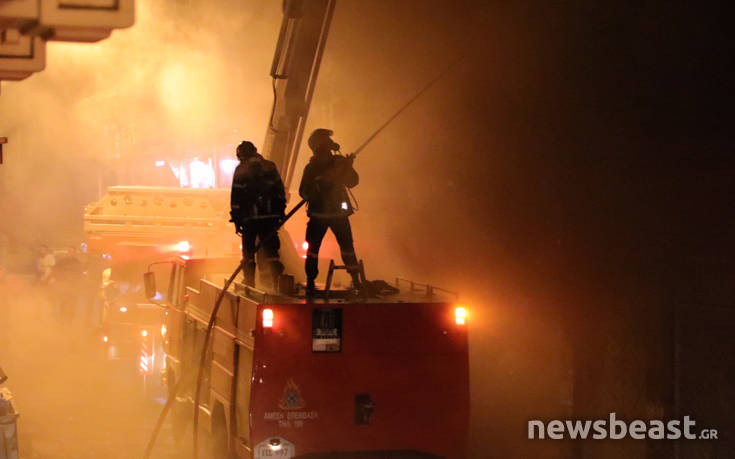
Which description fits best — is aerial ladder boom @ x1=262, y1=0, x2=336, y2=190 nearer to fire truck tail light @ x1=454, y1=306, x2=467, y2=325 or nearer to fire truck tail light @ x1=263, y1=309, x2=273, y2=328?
fire truck tail light @ x1=454, y1=306, x2=467, y2=325

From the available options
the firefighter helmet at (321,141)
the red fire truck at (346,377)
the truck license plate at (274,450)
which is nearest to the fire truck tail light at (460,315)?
the red fire truck at (346,377)

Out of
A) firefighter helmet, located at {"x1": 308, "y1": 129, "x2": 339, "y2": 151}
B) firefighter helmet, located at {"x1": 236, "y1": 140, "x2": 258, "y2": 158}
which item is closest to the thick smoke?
firefighter helmet, located at {"x1": 308, "y1": 129, "x2": 339, "y2": 151}

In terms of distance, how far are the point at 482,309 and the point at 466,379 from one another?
413 cm

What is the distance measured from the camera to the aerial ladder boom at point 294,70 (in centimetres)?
931

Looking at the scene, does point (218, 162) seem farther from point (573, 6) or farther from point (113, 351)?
point (573, 6)

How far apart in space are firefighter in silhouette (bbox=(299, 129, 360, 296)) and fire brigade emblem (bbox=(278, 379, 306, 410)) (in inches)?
48.8

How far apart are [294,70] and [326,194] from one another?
8.84ft

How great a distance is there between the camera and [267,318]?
616 centimetres

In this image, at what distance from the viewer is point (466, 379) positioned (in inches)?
262

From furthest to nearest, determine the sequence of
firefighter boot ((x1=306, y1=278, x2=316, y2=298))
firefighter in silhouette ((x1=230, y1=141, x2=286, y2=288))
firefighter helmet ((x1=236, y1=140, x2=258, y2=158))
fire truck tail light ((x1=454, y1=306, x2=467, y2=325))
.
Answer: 1. firefighter helmet ((x1=236, y1=140, x2=258, y2=158))
2. firefighter in silhouette ((x1=230, y1=141, x2=286, y2=288))
3. firefighter boot ((x1=306, y1=278, x2=316, y2=298))
4. fire truck tail light ((x1=454, y1=306, x2=467, y2=325))

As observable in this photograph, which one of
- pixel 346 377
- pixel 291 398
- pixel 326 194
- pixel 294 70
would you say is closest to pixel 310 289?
pixel 326 194

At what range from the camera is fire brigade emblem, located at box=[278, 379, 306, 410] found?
20.3 ft

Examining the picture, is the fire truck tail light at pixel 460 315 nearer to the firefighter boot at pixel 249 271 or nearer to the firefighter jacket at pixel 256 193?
the firefighter boot at pixel 249 271

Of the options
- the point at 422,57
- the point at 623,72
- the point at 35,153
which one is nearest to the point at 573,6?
the point at 623,72
